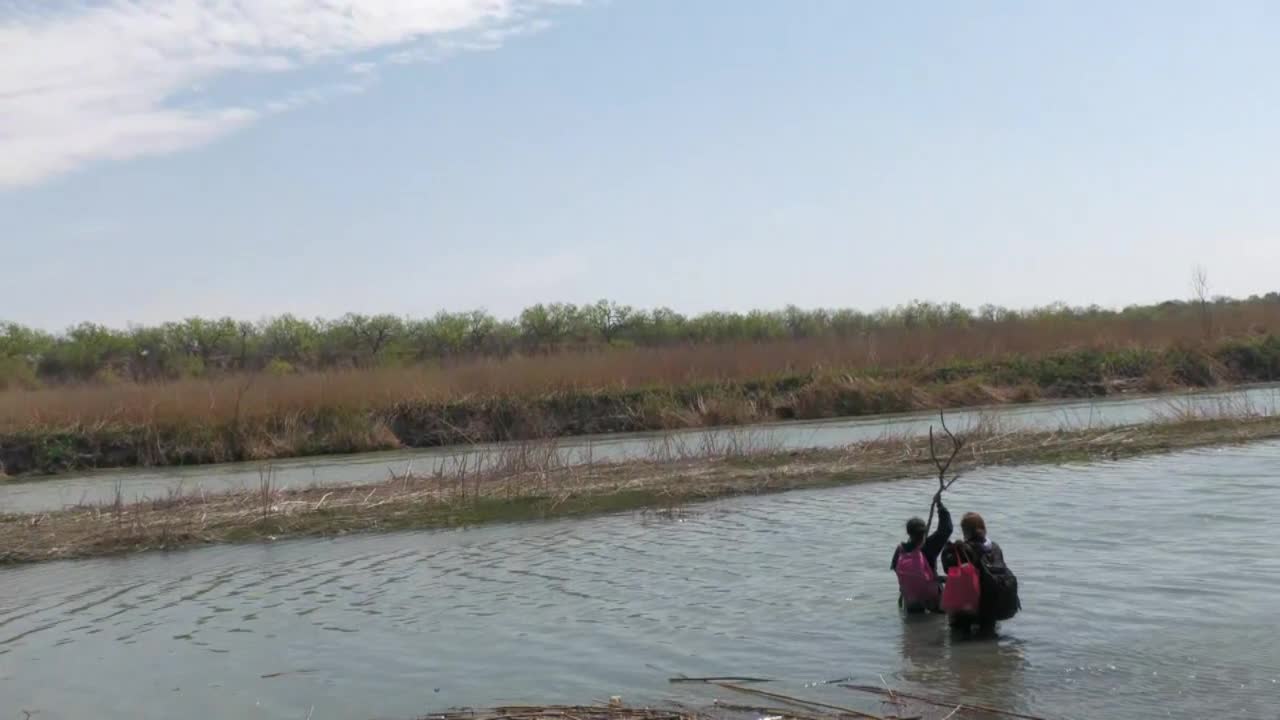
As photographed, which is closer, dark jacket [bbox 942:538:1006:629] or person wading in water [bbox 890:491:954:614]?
dark jacket [bbox 942:538:1006:629]

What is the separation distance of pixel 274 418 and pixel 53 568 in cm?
2073

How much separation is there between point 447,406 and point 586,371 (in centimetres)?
522

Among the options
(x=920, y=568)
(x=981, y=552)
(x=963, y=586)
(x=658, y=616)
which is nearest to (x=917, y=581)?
(x=920, y=568)

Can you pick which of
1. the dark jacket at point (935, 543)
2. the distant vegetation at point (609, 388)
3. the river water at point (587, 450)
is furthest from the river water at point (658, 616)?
the distant vegetation at point (609, 388)

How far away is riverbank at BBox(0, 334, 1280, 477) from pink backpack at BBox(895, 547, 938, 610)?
76.3 feet

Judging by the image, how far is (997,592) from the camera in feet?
36.0

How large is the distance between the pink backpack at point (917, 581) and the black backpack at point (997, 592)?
0.94 metres

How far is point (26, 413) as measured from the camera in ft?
125

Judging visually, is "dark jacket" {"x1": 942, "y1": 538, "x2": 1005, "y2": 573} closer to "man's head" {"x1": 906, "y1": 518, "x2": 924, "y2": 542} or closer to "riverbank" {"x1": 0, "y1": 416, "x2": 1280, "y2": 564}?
"man's head" {"x1": 906, "y1": 518, "x2": 924, "y2": 542}

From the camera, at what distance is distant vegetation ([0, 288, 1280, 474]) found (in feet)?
124

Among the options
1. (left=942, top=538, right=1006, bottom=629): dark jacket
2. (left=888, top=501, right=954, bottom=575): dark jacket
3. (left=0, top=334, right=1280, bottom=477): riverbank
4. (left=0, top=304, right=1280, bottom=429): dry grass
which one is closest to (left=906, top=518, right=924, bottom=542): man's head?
(left=888, top=501, right=954, bottom=575): dark jacket

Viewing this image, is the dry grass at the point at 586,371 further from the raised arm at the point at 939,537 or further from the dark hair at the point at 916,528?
the dark hair at the point at 916,528

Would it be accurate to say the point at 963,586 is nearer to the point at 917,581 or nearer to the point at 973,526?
the point at 973,526

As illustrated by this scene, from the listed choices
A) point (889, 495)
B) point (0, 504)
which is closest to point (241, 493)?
point (0, 504)
